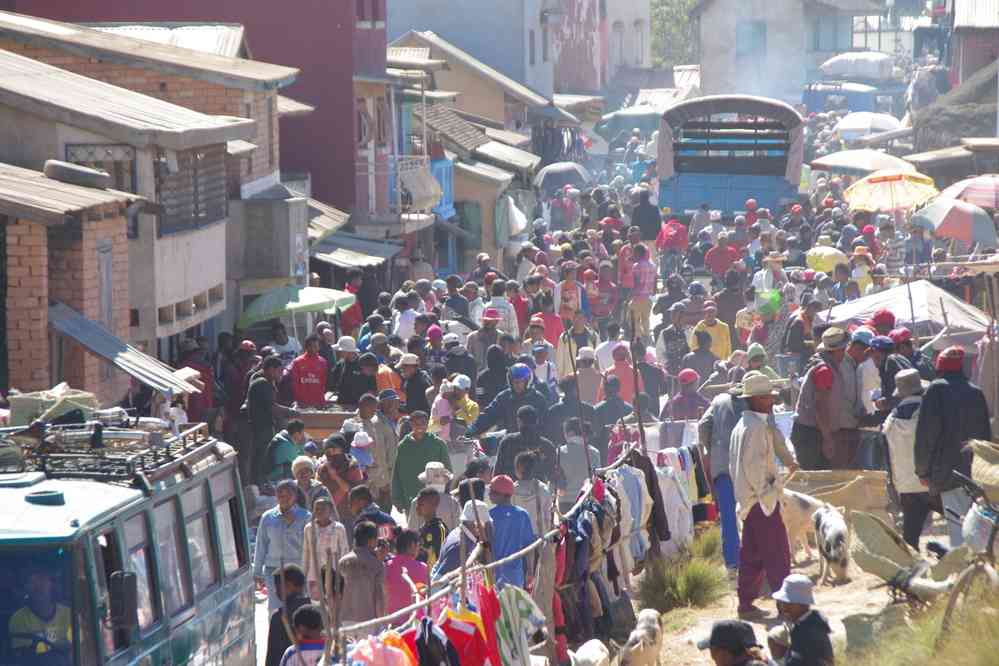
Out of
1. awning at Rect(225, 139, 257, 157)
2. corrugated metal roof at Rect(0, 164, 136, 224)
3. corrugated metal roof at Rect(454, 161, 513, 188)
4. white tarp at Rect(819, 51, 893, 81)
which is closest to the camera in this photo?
corrugated metal roof at Rect(0, 164, 136, 224)

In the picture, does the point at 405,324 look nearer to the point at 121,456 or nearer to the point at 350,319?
the point at 350,319

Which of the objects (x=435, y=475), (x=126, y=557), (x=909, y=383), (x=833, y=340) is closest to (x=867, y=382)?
(x=833, y=340)

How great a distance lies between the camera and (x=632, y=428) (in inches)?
599

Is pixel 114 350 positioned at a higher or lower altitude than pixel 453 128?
lower

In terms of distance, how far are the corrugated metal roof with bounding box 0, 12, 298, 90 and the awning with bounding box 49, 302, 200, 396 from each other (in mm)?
6082

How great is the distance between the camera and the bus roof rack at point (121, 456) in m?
8.95

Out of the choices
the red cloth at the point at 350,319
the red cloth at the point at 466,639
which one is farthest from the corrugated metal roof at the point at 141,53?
the red cloth at the point at 466,639

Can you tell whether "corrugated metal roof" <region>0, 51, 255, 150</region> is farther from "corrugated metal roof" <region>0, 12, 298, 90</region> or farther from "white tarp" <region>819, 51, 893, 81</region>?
"white tarp" <region>819, 51, 893, 81</region>

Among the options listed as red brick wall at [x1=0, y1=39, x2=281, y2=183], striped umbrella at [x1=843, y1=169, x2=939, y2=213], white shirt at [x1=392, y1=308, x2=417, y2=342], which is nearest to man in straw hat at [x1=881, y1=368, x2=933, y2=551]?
white shirt at [x1=392, y1=308, x2=417, y2=342]

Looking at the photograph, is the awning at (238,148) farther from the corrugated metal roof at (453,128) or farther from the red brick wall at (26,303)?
the corrugated metal roof at (453,128)

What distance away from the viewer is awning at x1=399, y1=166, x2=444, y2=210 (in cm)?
3347

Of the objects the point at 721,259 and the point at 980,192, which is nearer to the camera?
the point at 980,192

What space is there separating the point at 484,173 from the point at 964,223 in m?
17.9

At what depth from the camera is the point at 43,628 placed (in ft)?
26.5
